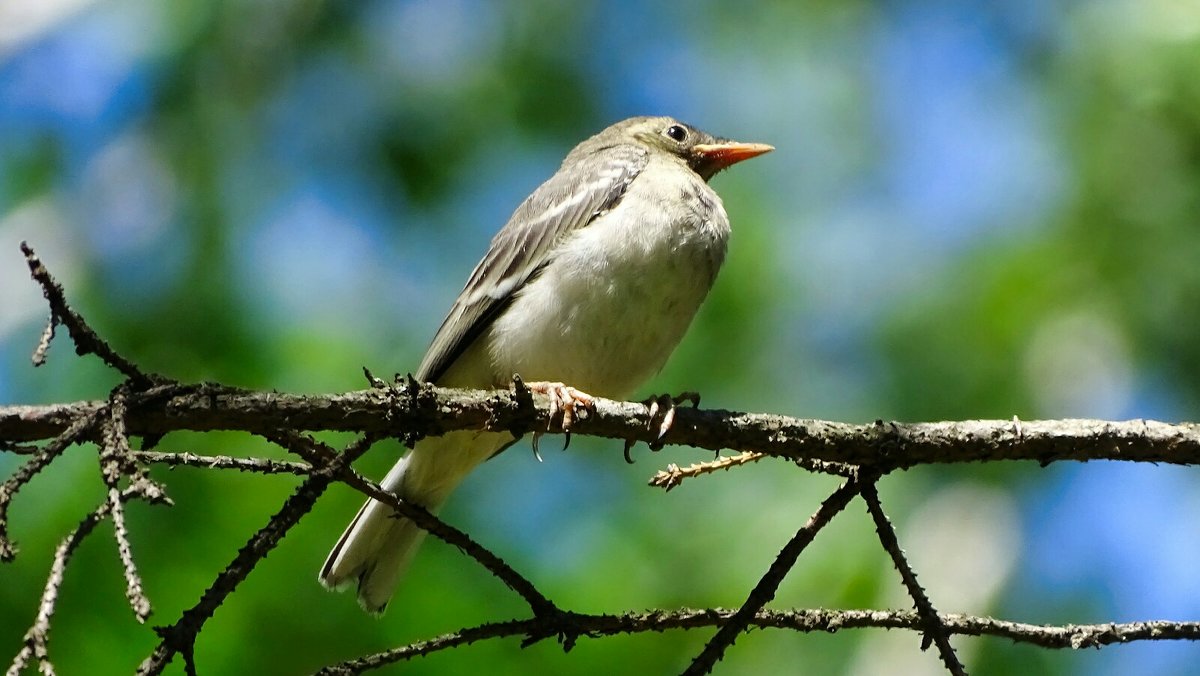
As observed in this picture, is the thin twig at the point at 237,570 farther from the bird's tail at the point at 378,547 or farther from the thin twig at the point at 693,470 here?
the bird's tail at the point at 378,547

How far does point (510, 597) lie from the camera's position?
212 inches

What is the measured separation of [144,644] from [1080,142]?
5.65 meters

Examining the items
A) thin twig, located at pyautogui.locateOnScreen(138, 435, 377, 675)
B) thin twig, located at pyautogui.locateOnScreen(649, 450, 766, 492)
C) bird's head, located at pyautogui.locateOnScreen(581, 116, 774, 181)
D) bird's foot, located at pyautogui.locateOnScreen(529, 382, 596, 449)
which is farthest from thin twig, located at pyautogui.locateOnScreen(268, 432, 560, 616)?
bird's head, located at pyautogui.locateOnScreen(581, 116, 774, 181)

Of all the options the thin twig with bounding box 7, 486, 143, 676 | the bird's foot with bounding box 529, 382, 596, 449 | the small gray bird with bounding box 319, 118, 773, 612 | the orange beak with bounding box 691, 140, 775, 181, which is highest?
the orange beak with bounding box 691, 140, 775, 181

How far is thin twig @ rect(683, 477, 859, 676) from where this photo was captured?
9.46ft

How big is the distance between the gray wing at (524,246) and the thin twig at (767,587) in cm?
237

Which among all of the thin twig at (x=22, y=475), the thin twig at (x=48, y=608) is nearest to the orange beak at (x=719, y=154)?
the thin twig at (x=22, y=475)

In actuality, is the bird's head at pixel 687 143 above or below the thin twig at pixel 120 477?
above

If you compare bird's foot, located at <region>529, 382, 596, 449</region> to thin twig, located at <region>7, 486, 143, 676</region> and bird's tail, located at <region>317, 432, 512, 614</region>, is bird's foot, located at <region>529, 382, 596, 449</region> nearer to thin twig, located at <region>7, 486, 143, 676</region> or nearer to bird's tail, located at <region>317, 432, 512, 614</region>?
bird's tail, located at <region>317, 432, 512, 614</region>

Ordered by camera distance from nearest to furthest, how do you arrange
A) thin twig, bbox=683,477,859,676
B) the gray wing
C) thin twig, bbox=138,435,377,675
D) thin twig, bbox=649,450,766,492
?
thin twig, bbox=138,435,377,675 < thin twig, bbox=683,477,859,676 < thin twig, bbox=649,450,766,492 < the gray wing

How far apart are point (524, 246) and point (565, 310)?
0.61 m

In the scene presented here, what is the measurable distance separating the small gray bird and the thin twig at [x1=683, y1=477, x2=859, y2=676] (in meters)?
1.61

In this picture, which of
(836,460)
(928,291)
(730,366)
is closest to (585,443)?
(730,366)

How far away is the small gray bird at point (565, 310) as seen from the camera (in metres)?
4.96
